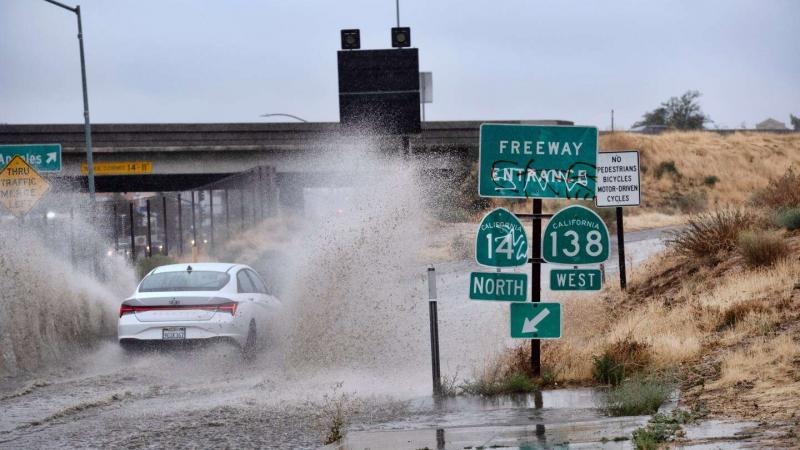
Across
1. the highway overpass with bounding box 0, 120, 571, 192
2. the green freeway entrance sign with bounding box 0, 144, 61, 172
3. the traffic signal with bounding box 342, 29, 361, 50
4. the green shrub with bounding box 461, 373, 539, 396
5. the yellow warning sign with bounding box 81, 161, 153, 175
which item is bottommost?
the green shrub with bounding box 461, 373, 539, 396

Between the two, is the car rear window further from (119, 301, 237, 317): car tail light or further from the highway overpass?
the highway overpass

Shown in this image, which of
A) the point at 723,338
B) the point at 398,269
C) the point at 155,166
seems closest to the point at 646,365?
the point at 723,338

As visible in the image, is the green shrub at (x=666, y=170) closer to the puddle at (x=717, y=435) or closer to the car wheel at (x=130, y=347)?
the car wheel at (x=130, y=347)

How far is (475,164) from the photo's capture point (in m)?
63.4

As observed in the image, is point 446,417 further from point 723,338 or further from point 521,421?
point 723,338

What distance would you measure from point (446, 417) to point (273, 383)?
3.45 meters

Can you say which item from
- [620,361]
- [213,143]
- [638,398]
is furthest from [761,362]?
[213,143]

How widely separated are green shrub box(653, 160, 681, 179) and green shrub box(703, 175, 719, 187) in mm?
1657

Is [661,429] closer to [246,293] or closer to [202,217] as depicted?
[246,293]

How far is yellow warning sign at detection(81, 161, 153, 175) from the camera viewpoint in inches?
2168

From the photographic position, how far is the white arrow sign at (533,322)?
13.0 meters

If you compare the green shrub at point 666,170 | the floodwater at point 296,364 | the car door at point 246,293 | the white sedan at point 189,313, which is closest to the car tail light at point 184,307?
the white sedan at point 189,313

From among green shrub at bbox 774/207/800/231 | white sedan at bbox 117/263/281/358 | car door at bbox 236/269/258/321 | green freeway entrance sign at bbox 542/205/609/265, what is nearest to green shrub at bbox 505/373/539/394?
green freeway entrance sign at bbox 542/205/609/265

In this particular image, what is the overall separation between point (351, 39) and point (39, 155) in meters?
8.91
